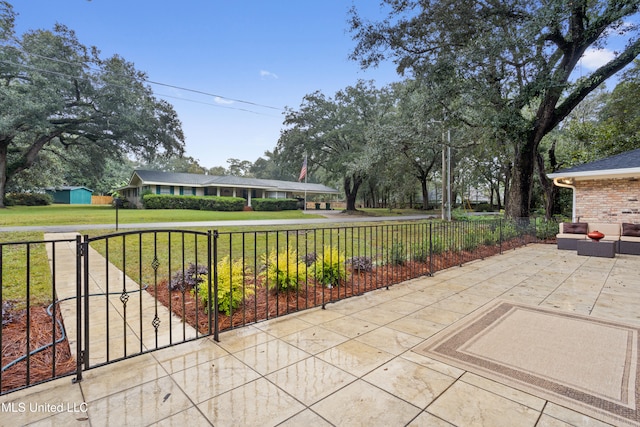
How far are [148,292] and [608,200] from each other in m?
11.6

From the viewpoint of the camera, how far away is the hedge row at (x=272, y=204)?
2436 centimetres

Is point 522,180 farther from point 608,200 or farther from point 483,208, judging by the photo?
point 483,208

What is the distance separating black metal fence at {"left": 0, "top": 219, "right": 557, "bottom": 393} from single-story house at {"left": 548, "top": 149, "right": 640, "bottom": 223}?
488cm

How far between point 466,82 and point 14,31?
23797mm

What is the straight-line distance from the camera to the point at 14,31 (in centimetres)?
1702

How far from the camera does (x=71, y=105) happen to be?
18562mm

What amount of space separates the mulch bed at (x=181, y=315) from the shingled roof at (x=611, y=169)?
6342 mm

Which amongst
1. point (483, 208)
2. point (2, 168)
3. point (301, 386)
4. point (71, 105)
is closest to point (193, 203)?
point (71, 105)

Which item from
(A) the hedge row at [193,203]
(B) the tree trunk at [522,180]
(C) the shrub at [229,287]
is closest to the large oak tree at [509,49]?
(B) the tree trunk at [522,180]

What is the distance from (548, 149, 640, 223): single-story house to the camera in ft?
26.6

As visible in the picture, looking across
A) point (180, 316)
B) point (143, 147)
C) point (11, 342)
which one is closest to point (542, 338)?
point (180, 316)

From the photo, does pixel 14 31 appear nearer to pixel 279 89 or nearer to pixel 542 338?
pixel 279 89

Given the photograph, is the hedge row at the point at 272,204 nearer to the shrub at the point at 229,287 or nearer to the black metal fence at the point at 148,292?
the black metal fence at the point at 148,292

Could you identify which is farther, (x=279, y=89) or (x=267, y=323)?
(x=279, y=89)
